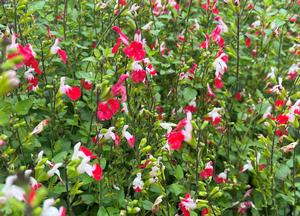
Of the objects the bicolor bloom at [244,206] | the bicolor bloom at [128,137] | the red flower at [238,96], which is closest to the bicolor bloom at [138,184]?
the bicolor bloom at [128,137]

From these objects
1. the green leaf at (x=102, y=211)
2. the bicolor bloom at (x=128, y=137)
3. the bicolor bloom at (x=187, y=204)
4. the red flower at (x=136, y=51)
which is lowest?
the bicolor bloom at (x=187, y=204)

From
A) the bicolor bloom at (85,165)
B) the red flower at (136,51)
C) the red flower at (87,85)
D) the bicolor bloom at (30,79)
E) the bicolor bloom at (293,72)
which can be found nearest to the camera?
the bicolor bloom at (85,165)

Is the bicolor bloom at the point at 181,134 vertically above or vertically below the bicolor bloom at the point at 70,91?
below

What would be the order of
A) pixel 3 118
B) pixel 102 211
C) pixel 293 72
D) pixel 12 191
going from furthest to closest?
1. pixel 293 72
2. pixel 102 211
3. pixel 3 118
4. pixel 12 191

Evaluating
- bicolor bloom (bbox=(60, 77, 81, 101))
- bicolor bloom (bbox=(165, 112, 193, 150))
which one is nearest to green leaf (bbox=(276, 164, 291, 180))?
bicolor bloom (bbox=(165, 112, 193, 150))

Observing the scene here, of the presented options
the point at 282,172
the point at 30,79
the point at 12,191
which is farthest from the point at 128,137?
the point at 282,172

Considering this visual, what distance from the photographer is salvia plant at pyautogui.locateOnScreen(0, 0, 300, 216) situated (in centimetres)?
190

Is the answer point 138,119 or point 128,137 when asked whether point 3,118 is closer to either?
point 128,137

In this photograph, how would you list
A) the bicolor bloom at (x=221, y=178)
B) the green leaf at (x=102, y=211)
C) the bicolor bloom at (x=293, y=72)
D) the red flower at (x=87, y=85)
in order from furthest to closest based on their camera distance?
1. the bicolor bloom at (x=293, y=72)
2. the bicolor bloom at (x=221, y=178)
3. the red flower at (x=87, y=85)
4. the green leaf at (x=102, y=211)

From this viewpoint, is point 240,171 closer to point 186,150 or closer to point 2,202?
point 186,150

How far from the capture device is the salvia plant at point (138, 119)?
6.22 ft

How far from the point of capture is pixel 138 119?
2279 mm

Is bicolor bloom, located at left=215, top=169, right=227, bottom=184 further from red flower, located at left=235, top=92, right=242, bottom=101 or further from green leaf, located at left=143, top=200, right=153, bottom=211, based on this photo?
red flower, located at left=235, top=92, right=242, bottom=101

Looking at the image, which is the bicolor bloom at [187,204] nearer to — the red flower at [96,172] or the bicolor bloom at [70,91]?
the red flower at [96,172]
